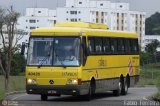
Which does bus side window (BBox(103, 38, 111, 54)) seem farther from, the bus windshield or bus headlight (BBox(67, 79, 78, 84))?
bus headlight (BBox(67, 79, 78, 84))

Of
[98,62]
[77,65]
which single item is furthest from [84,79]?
[98,62]

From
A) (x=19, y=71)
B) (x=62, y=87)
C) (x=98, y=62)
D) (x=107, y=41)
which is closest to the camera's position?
(x=62, y=87)

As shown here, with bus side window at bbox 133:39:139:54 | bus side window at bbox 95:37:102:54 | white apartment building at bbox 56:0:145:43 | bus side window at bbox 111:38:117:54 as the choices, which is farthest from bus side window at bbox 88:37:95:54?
white apartment building at bbox 56:0:145:43

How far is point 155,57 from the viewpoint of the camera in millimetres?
133875

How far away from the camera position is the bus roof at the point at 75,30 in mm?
24469

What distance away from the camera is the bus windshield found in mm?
23906

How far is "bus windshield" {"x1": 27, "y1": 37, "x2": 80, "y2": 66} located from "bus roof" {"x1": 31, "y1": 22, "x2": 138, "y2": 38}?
0.70 ft

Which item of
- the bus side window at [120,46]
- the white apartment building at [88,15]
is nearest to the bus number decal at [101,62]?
the bus side window at [120,46]

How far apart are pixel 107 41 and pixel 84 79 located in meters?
4.38

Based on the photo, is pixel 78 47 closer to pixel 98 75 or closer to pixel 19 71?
pixel 98 75

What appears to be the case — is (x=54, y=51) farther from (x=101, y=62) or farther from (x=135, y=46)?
(x=135, y=46)

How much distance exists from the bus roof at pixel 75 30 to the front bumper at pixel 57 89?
7.13ft

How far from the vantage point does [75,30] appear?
24594 mm

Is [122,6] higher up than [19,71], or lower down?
higher up
